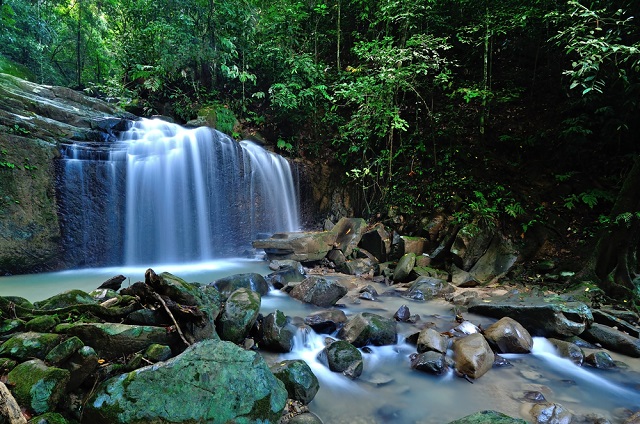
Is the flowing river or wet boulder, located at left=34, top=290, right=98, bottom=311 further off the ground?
wet boulder, located at left=34, top=290, right=98, bottom=311

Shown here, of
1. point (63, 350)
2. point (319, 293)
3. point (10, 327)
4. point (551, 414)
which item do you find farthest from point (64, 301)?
point (551, 414)

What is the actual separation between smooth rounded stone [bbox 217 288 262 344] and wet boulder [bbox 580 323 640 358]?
436 cm

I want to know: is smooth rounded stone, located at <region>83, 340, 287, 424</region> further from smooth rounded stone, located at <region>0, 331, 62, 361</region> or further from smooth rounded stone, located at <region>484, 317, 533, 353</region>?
smooth rounded stone, located at <region>484, 317, 533, 353</region>

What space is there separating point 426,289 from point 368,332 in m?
2.65

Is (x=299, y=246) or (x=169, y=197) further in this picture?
(x=169, y=197)

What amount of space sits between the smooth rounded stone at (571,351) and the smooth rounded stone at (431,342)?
54.5 inches

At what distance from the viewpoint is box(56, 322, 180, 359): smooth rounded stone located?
2.51 m

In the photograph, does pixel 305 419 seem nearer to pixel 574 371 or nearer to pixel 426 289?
pixel 574 371

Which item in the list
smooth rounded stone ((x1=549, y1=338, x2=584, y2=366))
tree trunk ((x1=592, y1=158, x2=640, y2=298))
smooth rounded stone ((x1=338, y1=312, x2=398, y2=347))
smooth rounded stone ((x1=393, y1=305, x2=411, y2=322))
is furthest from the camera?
tree trunk ((x1=592, y1=158, x2=640, y2=298))

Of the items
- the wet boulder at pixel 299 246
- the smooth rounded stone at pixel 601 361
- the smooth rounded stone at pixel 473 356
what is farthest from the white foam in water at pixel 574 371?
the wet boulder at pixel 299 246

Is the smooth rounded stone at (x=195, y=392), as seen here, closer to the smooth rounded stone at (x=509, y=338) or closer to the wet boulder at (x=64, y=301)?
the wet boulder at (x=64, y=301)

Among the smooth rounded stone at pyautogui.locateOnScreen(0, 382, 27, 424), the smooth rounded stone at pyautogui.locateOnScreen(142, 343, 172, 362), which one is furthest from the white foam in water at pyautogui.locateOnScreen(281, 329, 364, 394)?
the smooth rounded stone at pyautogui.locateOnScreen(0, 382, 27, 424)

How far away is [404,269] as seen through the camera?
7.24 metres

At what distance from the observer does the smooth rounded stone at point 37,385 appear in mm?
1959
